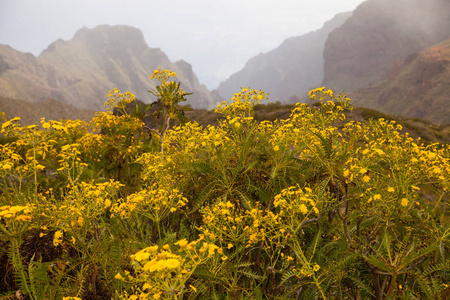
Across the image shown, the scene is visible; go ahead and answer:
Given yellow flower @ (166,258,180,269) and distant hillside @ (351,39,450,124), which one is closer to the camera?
yellow flower @ (166,258,180,269)

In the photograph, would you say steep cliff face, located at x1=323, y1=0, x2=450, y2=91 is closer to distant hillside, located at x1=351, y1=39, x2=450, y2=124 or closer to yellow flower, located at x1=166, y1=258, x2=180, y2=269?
distant hillside, located at x1=351, y1=39, x2=450, y2=124

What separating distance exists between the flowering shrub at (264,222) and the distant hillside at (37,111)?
163 feet

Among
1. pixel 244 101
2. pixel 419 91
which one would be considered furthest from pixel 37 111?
pixel 419 91

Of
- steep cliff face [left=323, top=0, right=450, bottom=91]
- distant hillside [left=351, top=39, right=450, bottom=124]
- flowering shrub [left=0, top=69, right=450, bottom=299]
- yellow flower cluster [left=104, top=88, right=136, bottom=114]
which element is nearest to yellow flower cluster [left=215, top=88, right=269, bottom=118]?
flowering shrub [left=0, top=69, right=450, bottom=299]

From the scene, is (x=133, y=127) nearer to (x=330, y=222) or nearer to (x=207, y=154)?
A: (x=207, y=154)

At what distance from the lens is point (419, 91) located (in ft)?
260

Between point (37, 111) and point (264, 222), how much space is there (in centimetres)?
6201

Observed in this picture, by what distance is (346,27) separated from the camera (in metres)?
160

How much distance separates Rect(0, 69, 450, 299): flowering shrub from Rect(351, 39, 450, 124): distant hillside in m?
78.9

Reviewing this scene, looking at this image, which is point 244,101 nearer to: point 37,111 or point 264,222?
point 264,222

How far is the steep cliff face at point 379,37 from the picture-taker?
5361 inches

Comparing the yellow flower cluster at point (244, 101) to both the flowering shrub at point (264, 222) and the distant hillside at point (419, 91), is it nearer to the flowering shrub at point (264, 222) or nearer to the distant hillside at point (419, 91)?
the flowering shrub at point (264, 222)

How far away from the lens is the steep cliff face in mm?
136163

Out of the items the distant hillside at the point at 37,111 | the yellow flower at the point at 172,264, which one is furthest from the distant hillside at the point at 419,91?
the distant hillside at the point at 37,111
